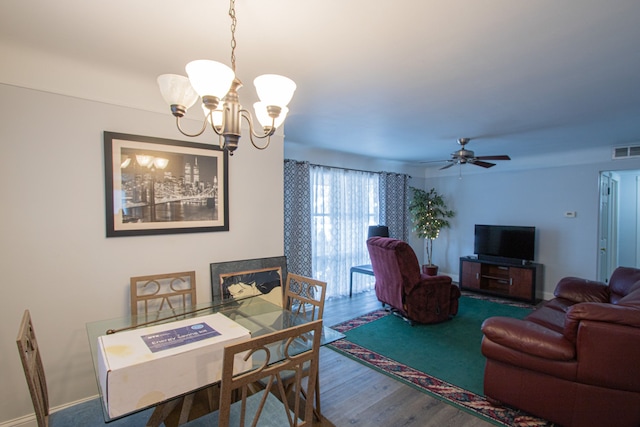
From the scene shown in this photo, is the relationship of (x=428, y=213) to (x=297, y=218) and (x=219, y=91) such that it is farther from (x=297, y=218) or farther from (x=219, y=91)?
(x=219, y=91)

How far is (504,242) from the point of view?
5.43m

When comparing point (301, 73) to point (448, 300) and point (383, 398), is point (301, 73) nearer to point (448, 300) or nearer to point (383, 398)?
point (383, 398)

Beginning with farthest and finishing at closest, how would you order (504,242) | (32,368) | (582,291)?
(504,242) → (582,291) → (32,368)

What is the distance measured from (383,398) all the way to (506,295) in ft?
12.5

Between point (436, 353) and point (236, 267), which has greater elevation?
point (236, 267)

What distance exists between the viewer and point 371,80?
228 cm

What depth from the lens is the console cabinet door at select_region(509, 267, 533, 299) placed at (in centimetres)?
493

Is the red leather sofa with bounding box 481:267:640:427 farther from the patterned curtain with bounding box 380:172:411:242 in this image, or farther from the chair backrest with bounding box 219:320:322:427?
the patterned curtain with bounding box 380:172:411:242

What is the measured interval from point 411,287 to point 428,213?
2593mm

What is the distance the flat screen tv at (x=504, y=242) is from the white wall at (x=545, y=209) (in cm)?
33

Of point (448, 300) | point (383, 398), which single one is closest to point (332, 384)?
point (383, 398)

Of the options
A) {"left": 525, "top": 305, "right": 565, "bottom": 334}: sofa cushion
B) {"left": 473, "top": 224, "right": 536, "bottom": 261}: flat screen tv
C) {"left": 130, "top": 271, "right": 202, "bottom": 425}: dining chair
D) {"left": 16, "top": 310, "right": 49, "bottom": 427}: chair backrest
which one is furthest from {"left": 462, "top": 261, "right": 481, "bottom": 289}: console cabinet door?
{"left": 16, "top": 310, "right": 49, "bottom": 427}: chair backrest

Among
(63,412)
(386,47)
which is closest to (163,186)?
(63,412)

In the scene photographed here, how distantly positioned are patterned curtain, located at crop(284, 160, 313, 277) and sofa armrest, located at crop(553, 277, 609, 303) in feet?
10.5
